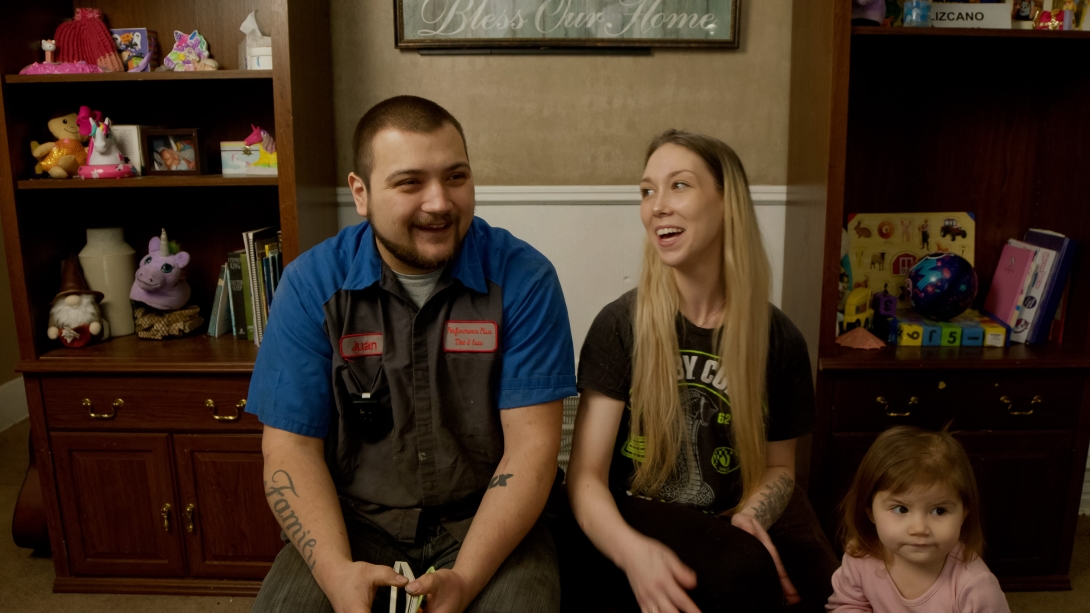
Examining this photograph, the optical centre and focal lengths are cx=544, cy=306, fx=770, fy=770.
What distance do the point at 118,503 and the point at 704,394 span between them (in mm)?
1578

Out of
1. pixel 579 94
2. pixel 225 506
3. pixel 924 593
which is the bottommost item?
pixel 225 506

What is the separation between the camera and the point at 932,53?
86.7 inches

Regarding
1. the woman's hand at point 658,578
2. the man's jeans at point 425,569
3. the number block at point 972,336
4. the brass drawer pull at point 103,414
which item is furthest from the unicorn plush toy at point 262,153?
the number block at point 972,336

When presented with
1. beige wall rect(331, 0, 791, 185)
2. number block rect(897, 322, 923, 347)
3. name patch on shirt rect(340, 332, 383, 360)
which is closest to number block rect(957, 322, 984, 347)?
number block rect(897, 322, 923, 347)

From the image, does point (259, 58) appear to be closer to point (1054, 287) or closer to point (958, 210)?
point (958, 210)

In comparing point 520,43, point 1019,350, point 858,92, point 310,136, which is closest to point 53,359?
point 310,136

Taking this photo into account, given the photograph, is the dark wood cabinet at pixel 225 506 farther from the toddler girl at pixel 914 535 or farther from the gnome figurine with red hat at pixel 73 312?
the toddler girl at pixel 914 535

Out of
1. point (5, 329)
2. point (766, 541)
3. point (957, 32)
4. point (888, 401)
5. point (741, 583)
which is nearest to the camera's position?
point (741, 583)

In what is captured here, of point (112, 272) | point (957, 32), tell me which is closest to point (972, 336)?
point (957, 32)

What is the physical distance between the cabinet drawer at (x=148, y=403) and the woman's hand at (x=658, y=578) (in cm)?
117

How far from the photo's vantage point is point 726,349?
55.4 inches

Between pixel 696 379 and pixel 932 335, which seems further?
pixel 932 335

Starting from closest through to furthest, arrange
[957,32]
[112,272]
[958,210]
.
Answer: [957,32] < [112,272] < [958,210]

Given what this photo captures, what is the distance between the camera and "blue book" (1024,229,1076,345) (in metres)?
2.02
